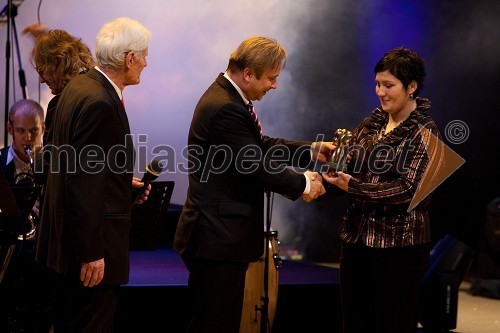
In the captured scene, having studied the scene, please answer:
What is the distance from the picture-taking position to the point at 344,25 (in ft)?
23.3

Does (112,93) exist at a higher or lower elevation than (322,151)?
higher

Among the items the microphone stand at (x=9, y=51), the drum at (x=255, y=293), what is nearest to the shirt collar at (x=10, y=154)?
the microphone stand at (x=9, y=51)

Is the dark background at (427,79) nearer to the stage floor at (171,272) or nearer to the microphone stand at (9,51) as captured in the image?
the stage floor at (171,272)

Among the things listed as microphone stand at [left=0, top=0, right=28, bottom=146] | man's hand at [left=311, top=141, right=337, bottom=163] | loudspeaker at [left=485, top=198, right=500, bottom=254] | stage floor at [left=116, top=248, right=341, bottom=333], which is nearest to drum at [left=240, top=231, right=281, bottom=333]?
stage floor at [left=116, top=248, right=341, bottom=333]

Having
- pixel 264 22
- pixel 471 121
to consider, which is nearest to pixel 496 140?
pixel 471 121

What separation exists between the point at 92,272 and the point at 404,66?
158 centimetres

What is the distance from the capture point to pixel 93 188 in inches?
106

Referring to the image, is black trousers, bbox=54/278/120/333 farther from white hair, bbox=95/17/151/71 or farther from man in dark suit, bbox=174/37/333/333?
white hair, bbox=95/17/151/71

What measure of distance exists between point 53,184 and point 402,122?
4.91ft

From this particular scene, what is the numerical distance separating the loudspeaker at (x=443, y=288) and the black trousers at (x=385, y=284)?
1791mm

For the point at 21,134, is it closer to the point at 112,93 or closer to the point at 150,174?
the point at 150,174

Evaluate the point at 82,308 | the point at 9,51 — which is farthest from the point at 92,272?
the point at 9,51

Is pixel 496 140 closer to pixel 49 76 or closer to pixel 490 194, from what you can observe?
pixel 490 194

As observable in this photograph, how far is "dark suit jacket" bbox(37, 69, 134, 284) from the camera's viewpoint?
2684mm
